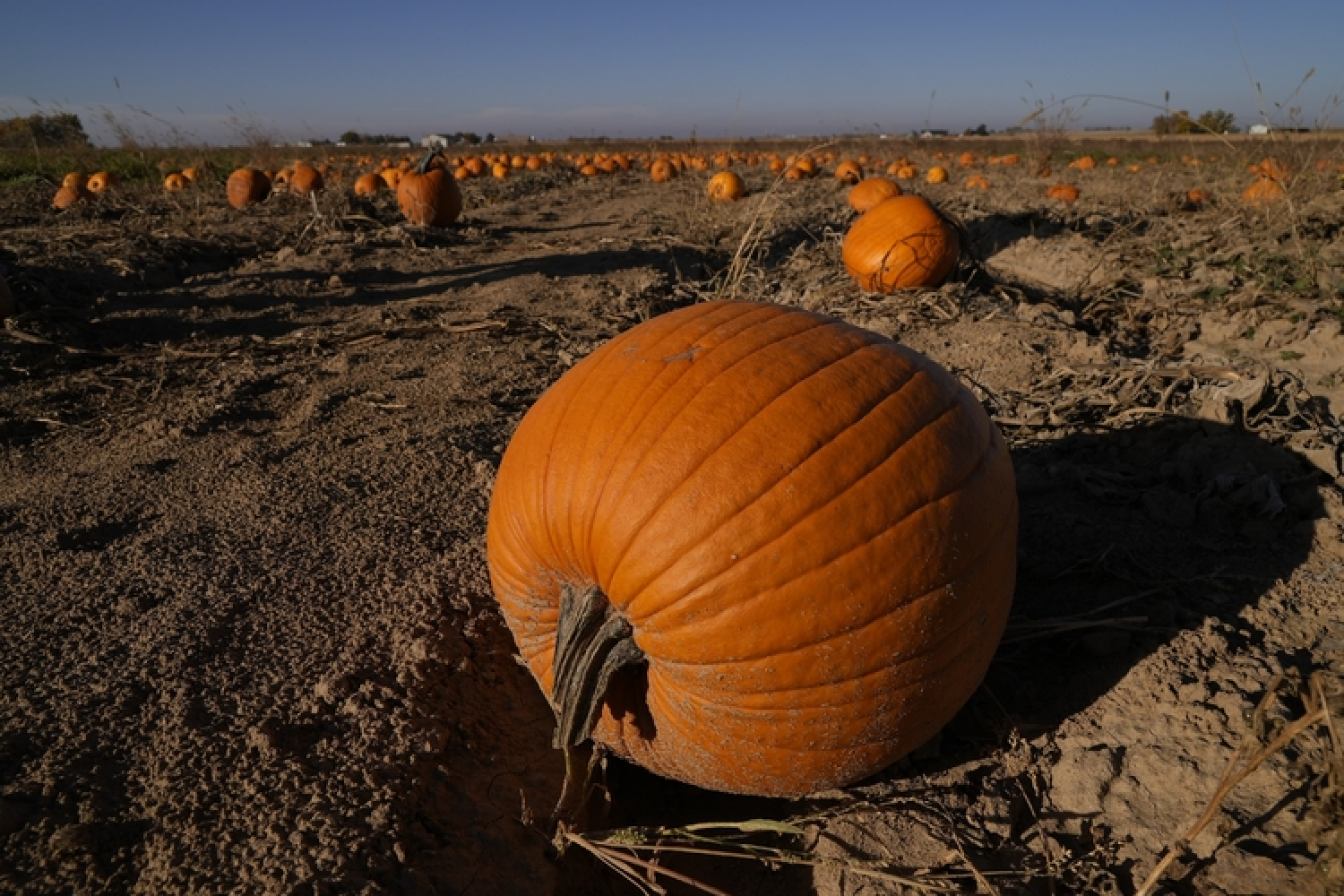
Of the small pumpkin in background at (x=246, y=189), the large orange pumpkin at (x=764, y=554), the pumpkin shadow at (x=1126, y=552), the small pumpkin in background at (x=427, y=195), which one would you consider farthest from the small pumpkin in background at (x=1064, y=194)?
the small pumpkin in background at (x=246, y=189)

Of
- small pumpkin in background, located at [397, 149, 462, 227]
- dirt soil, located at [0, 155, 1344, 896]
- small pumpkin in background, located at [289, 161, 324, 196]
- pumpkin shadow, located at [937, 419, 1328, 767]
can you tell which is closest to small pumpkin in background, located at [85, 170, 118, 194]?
small pumpkin in background, located at [289, 161, 324, 196]

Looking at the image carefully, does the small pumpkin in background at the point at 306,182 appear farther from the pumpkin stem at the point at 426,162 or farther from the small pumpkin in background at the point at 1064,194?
the small pumpkin in background at the point at 1064,194

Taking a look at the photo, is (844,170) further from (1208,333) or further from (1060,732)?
(1060,732)

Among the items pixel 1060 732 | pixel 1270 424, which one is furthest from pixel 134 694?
pixel 1270 424

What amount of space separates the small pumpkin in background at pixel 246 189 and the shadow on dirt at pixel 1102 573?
13435 mm

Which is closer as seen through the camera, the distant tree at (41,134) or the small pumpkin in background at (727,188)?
the small pumpkin in background at (727,188)

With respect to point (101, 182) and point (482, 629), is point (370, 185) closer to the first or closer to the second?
point (101, 182)

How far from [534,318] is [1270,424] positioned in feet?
14.3

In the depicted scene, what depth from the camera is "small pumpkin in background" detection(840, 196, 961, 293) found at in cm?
536

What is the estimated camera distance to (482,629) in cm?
218

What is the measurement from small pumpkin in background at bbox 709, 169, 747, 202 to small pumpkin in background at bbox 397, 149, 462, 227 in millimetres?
4491

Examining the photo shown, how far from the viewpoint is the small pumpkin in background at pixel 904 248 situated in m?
5.36

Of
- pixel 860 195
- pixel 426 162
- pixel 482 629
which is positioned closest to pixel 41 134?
pixel 426 162

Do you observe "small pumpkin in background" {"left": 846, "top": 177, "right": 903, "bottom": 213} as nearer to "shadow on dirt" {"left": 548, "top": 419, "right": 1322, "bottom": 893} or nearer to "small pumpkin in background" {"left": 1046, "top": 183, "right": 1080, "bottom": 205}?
"small pumpkin in background" {"left": 1046, "top": 183, "right": 1080, "bottom": 205}
